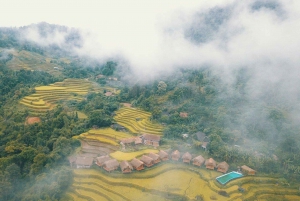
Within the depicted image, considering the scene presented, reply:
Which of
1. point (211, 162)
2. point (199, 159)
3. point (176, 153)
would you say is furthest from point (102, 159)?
point (211, 162)

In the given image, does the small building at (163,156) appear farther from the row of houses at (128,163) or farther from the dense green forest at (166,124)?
the dense green forest at (166,124)

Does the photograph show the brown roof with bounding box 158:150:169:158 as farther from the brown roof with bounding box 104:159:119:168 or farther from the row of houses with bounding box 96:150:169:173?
the brown roof with bounding box 104:159:119:168

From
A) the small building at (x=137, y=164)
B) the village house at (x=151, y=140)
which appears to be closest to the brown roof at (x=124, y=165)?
the small building at (x=137, y=164)

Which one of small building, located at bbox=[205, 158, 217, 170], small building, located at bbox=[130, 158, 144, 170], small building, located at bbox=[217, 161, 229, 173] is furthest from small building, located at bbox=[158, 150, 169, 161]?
small building, located at bbox=[217, 161, 229, 173]

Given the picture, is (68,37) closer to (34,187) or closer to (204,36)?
(204,36)

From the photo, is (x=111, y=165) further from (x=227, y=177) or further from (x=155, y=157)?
(x=227, y=177)

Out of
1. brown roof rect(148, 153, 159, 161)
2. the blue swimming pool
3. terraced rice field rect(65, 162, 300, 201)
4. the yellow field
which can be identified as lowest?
terraced rice field rect(65, 162, 300, 201)
